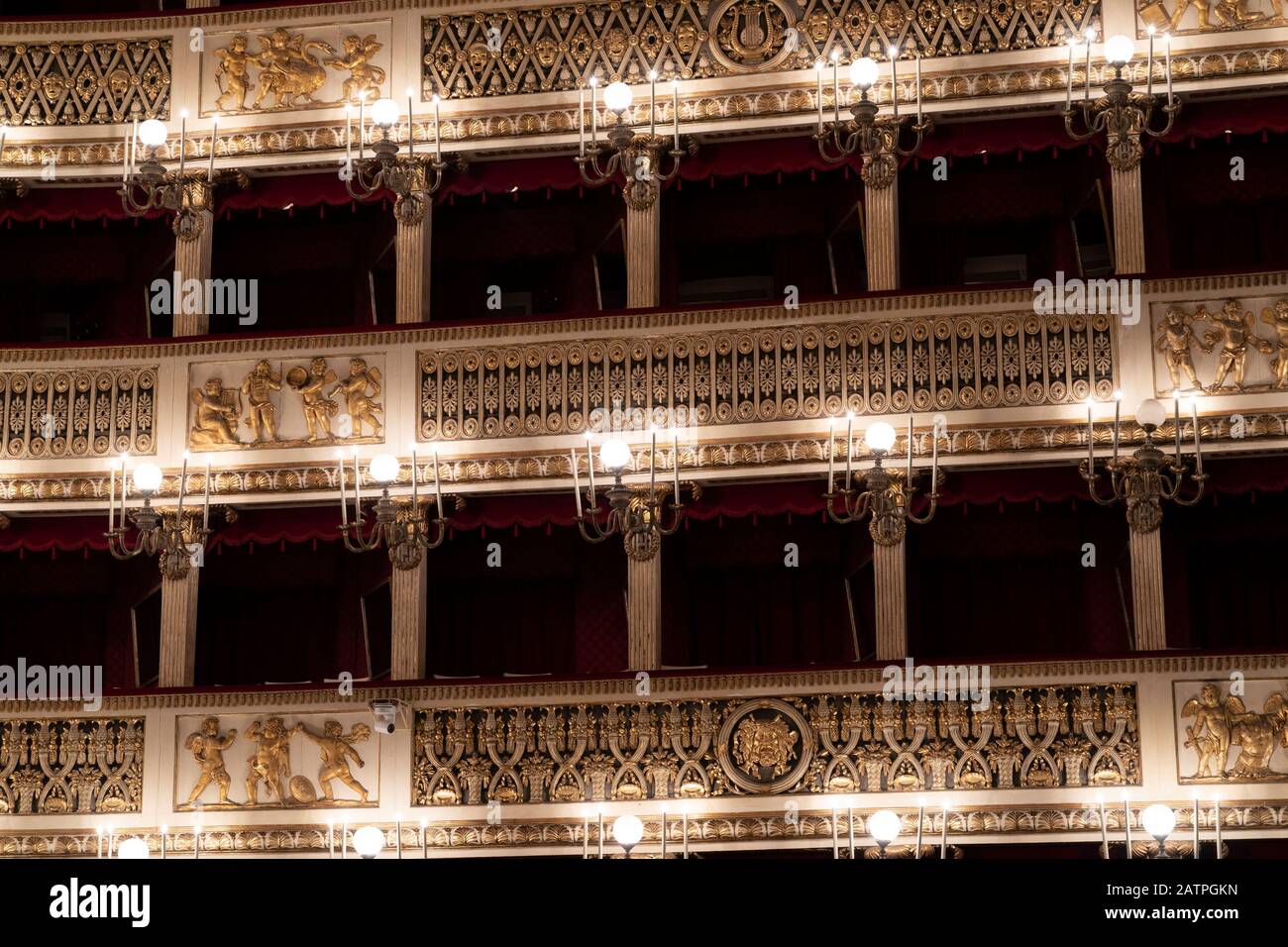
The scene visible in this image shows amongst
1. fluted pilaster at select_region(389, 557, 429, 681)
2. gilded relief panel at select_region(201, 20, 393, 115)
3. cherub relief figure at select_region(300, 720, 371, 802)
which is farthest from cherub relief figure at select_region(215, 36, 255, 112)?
cherub relief figure at select_region(300, 720, 371, 802)

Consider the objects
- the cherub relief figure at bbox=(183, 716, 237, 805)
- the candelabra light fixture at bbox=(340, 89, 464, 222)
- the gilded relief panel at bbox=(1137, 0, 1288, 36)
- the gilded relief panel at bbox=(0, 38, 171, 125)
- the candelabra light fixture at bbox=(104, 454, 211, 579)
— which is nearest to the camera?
the cherub relief figure at bbox=(183, 716, 237, 805)

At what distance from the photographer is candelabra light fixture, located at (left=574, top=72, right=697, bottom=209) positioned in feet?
63.9

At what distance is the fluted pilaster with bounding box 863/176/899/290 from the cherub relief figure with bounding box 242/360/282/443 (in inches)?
212

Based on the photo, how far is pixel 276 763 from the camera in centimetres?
1839

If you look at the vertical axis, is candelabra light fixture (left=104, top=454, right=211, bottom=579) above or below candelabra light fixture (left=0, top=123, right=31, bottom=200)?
below

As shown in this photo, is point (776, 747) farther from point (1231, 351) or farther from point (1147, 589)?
point (1231, 351)

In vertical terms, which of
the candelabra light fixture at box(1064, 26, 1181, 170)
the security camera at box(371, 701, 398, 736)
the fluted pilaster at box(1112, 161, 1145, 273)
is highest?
the candelabra light fixture at box(1064, 26, 1181, 170)

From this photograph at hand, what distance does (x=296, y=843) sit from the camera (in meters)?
18.2

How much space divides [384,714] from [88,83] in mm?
7093

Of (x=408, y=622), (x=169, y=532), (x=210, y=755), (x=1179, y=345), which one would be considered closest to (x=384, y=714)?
(x=408, y=622)

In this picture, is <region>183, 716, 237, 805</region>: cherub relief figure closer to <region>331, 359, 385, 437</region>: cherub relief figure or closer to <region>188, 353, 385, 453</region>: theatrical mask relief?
<region>188, 353, 385, 453</region>: theatrical mask relief

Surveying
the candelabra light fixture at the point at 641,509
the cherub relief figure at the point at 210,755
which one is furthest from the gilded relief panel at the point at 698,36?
the cherub relief figure at the point at 210,755

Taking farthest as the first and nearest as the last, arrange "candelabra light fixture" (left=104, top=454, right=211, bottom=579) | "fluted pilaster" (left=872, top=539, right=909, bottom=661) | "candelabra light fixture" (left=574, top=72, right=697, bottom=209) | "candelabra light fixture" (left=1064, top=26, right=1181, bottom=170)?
"candelabra light fixture" (left=574, top=72, right=697, bottom=209) < "candelabra light fixture" (left=104, top=454, right=211, bottom=579) < "candelabra light fixture" (left=1064, top=26, right=1181, bottom=170) < "fluted pilaster" (left=872, top=539, right=909, bottom=661)

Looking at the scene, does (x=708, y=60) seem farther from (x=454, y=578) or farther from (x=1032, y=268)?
A: (x=454, y=578)
